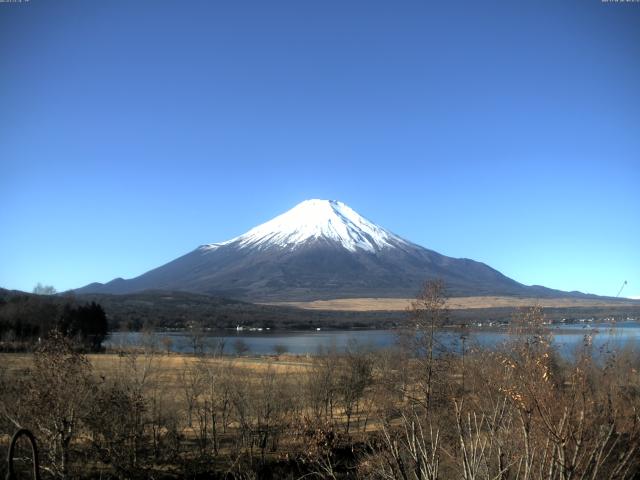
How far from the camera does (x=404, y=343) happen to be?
2708 centimetres

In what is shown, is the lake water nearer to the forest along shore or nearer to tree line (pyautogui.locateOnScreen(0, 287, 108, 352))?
the forest along shore

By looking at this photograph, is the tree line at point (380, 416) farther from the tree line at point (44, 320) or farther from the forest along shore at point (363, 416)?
the tree line at point (44, 320)

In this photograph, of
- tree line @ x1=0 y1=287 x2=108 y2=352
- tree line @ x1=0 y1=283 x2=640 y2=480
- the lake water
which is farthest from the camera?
tree line @ x1=0 y1=287 x2=108 y2=352

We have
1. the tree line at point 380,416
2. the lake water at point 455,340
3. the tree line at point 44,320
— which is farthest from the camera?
the tree line at point 44,320

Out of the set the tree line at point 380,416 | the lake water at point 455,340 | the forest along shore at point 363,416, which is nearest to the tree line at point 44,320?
the lake water at point 455,340

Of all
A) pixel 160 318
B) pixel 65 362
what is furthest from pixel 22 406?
pixel 160 318

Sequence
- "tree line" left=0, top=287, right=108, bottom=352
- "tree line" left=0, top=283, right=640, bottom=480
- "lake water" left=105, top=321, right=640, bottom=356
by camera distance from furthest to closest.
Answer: "tree line" left=0, top=287, right=108, bottom=352 → "lake water" left=105, top=321, right=640, bottom=356 → "tree line" left=0, top=283, right=640, bottom=480

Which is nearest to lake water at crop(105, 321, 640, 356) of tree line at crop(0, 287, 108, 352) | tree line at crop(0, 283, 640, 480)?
tree line at crop(0, 283, 640, 480)

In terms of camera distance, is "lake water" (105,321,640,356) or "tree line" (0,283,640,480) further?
"lake water" (105,321,640,356)

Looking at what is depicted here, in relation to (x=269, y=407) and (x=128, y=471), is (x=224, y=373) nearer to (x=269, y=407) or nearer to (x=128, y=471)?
(x=269, y=407)

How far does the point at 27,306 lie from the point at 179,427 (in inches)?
2573

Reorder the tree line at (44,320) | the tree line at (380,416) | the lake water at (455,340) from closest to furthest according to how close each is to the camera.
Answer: the tree line at (380,416)
the lake water at (455,340)
the tree line at (44,320)

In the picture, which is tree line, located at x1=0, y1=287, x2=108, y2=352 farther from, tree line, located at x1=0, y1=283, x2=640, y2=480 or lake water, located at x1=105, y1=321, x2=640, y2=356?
tree line, located at x1=0, y1=283, x2=640, y2=480

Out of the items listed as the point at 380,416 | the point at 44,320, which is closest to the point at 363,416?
the point at 380,416
